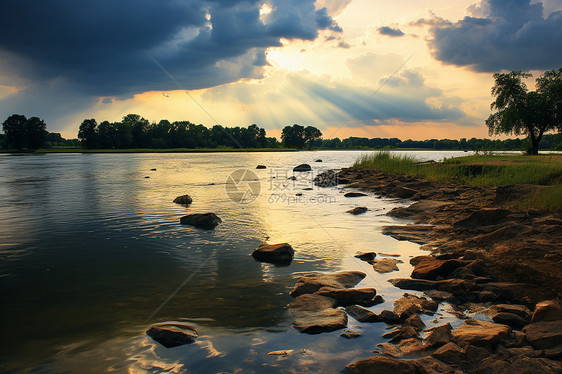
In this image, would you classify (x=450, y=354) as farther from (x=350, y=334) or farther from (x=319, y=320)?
(x=319, y=320)

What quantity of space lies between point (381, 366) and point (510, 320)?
2562 millimetres

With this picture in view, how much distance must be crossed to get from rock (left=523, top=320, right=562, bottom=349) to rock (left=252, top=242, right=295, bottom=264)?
18.9 ft

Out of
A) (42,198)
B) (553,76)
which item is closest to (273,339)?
(42,198)

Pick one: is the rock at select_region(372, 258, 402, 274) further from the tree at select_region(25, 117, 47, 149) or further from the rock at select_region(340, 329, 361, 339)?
the tree at select_region(25, 117, 47, 149)

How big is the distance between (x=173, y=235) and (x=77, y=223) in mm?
5305

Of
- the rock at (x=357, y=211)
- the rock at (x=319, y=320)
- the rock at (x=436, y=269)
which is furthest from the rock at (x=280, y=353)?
the rock at (x=357, y=211)

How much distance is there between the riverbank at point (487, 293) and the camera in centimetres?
476

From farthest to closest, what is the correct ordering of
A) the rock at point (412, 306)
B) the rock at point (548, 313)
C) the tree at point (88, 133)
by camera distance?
the tree at point (88, 133)
the rock at point (412, 306)
the rock at point (548, 313)

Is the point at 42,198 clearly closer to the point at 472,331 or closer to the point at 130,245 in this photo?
the point at 130,245

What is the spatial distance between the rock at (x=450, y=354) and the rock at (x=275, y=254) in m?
5.33

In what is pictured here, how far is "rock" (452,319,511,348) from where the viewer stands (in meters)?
5.04

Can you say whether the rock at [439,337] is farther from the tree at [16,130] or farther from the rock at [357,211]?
the tree at [16,130]

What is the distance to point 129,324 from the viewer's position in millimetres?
6391

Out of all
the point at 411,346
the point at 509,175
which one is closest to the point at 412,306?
the point at 411,346
